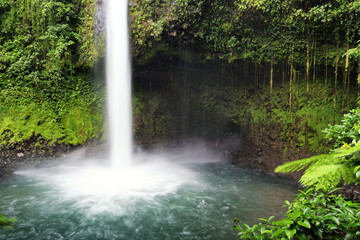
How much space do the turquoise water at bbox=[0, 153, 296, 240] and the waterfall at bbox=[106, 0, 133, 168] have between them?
1465 mm

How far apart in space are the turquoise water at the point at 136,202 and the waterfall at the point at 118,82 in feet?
4.81

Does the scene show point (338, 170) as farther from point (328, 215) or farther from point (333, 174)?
point (328, 215)

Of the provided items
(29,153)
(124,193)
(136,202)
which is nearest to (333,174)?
(136,202)

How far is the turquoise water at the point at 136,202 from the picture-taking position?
4.61 m

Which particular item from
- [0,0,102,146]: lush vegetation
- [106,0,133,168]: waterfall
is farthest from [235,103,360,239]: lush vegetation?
[0,0,102,146]: lush vegetation

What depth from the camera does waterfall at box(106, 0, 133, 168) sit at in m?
9.41

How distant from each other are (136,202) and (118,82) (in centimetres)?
591

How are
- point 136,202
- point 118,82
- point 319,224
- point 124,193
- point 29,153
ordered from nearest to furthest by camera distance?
point 319,224 → point 136,202 → point 124,193 → point 29,153 → point 118,82

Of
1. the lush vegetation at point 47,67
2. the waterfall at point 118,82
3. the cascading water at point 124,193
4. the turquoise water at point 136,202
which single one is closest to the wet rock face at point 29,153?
the lush vegetation at point 47,67

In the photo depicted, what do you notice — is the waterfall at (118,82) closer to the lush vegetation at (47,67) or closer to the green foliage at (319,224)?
the lush vegetation at (47,67)

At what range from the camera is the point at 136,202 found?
5898mm

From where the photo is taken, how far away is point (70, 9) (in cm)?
979

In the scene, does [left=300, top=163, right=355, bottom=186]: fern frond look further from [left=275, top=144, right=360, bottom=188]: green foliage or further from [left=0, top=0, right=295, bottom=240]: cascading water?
[left=0, top=0, right=295, bottom=240]: cascading water

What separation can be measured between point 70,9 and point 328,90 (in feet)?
36.6
